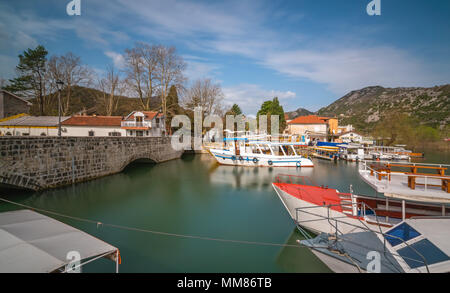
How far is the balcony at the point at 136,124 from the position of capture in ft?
94.5

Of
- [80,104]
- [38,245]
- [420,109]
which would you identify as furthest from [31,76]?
[420,109]

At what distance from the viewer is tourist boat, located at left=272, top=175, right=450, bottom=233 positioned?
247 inches

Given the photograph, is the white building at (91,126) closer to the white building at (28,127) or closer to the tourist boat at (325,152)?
the white building at (28,127)

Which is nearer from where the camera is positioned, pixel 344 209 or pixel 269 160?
pixel 344 209

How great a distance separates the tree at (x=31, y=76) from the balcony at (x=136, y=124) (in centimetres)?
1523

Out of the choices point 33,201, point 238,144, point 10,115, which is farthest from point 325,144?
point 10,115

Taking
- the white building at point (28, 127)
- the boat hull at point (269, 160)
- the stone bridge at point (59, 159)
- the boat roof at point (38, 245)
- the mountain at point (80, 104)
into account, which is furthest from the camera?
the mountain at point (80, 104)

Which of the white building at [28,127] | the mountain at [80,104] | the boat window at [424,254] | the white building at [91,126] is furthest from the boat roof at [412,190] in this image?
the mountain at [80,104]

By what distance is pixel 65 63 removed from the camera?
31234mm

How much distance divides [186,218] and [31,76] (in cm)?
3682

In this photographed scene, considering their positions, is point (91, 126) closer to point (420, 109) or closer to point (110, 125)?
point (110, 125)

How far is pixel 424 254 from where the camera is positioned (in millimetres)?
3705

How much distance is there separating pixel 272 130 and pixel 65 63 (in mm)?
35830
